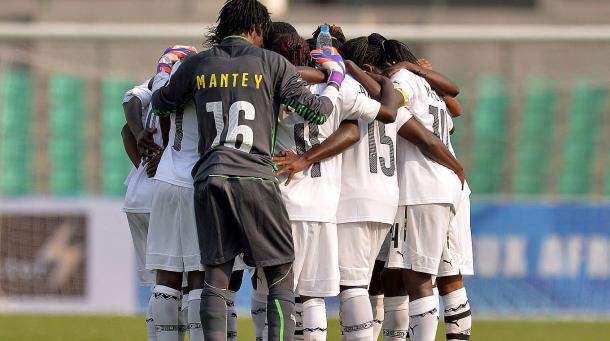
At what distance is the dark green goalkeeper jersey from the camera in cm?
632

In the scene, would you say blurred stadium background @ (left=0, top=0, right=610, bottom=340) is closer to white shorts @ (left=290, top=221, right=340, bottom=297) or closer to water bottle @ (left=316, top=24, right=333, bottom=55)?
water bottle @ (left=316, top=24, right=333, bottom=55)

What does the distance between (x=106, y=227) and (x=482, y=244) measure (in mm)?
4532

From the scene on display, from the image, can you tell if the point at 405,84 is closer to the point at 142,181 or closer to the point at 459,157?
the point at 142,181

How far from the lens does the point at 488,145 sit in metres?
14.9

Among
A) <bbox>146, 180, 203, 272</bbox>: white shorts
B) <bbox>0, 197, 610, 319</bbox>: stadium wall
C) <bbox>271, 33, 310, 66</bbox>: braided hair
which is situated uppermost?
<bbox>271, 33, 310, 66</bbox>: braided hair

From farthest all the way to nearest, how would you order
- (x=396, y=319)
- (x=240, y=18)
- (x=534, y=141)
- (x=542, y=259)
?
(x=534, y=141), (x=542, y=259), (x=396, y=319), (x=240, y=18)

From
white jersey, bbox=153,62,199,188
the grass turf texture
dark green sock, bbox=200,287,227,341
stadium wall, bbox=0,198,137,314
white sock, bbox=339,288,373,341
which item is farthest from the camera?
stadium wall, bbox=0,198,137,314

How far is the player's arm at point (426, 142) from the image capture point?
7250 millimetres

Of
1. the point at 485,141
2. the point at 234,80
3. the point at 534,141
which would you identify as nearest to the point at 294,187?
the point at 234,80

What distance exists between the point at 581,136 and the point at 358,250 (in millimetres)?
8682

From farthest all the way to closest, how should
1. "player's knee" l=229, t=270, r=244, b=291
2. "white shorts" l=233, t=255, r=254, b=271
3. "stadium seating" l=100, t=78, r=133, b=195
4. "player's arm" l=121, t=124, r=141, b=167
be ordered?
"stadium seating" l=100, t=78, r=133, b=195, "player's arm" l=121, t=124, r=141, b=167, "player's knee" l=229, t=270, r=244, b=291, "white shorts" l=233, t=255, r=254, b=271

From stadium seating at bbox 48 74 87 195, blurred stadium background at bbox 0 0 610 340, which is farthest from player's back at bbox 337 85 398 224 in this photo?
stadium seating at bbox 48 74 87 195

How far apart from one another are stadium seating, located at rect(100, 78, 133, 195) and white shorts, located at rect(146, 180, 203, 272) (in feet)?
26.4

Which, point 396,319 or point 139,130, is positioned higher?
point 139,130
